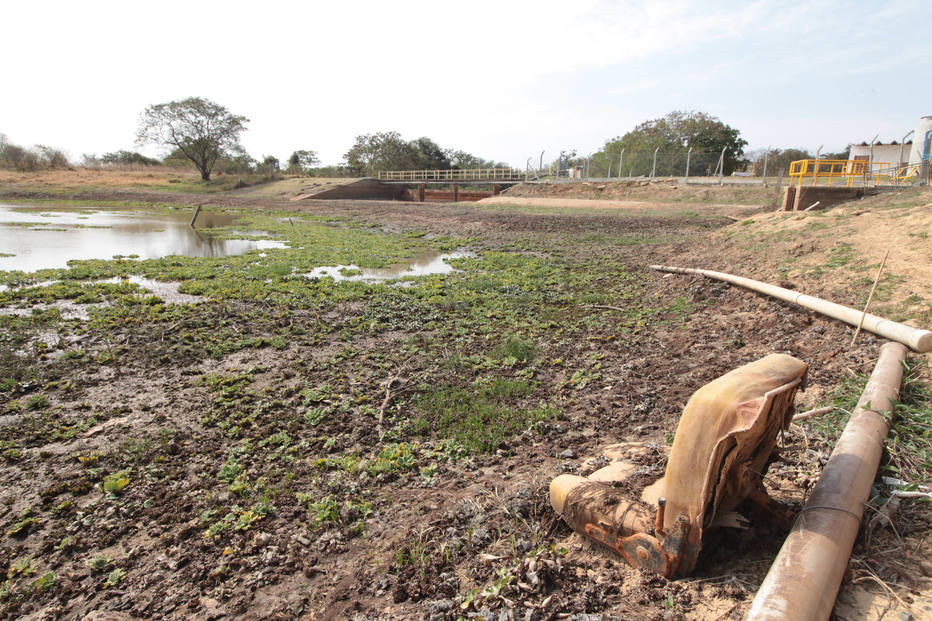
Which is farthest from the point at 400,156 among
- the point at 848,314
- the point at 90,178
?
the point at 848,314

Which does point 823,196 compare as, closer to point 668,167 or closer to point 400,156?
point 668,167

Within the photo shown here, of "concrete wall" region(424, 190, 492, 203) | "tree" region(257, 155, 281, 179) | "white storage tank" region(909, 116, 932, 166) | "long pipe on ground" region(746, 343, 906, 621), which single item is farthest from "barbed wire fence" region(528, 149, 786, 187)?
"tree" region(257, 155, 281, 179)

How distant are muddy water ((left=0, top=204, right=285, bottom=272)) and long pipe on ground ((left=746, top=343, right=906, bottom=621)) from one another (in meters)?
14.3

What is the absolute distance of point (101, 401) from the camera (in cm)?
481

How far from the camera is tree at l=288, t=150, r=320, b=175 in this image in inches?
2628

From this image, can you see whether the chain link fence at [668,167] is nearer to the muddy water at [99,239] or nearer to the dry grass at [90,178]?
the muddy water at [99,239]

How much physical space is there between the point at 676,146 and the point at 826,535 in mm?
44782

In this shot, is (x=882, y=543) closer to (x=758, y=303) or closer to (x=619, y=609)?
(x=619, y=609)

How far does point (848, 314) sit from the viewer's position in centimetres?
525

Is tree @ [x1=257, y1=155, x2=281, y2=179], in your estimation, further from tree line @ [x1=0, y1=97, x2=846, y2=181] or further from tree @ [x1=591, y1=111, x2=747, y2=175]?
tree @ [x1=591, y1=111, x2=747, y2=175]

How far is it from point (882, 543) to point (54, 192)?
5272 centimetres

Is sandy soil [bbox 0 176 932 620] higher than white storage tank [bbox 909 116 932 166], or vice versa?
white storage tank [bbox 909 116 932 166]

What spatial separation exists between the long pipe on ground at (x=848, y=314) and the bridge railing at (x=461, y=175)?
124 feet

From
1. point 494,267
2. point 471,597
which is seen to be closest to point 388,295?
point 494,267
